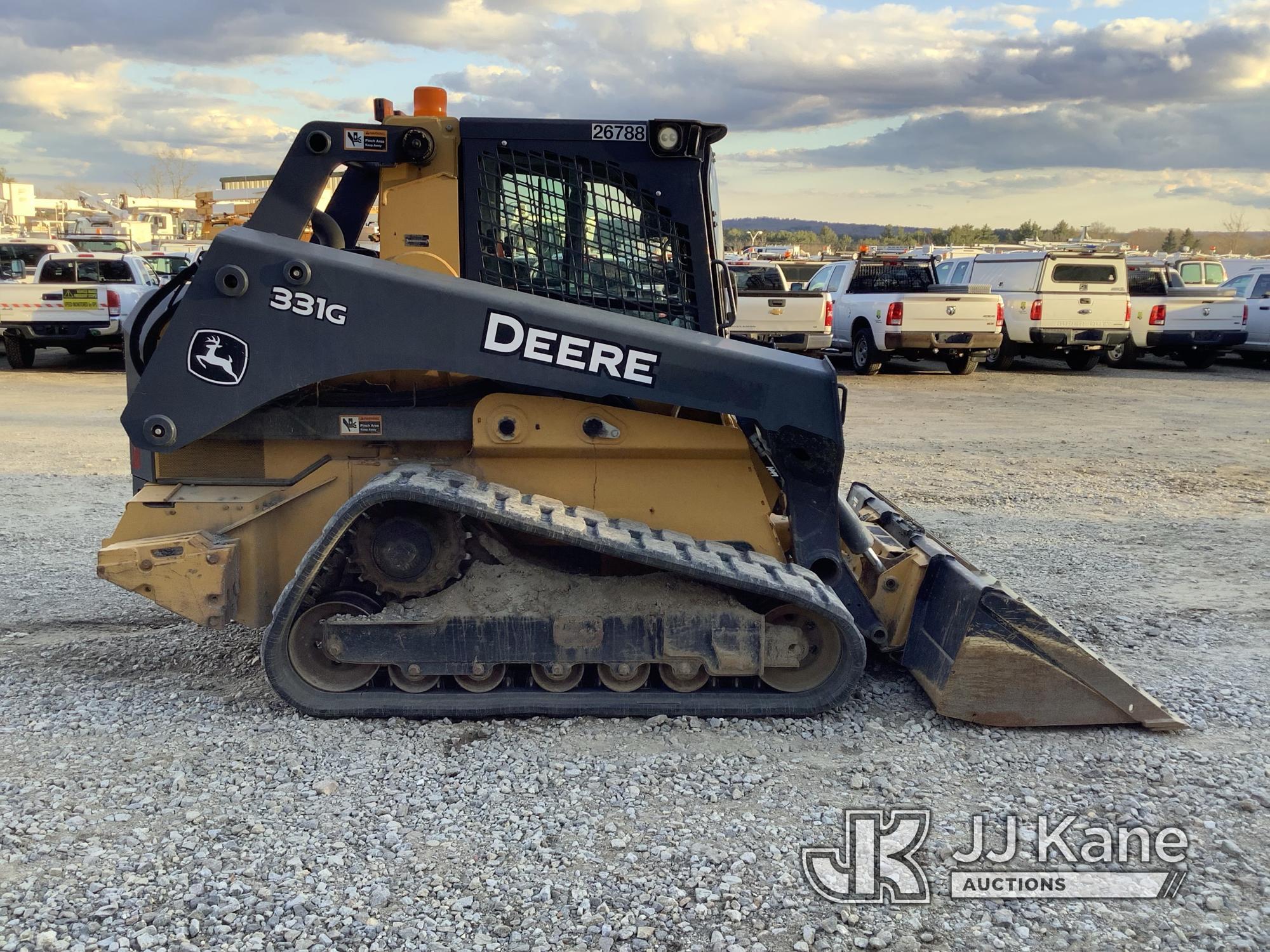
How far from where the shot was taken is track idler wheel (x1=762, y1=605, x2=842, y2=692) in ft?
14.6

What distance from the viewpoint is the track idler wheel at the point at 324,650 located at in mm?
4414

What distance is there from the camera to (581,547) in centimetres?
450

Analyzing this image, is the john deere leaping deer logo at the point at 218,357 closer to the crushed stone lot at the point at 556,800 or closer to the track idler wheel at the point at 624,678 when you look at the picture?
the crushed stone lot at the point at 556,800

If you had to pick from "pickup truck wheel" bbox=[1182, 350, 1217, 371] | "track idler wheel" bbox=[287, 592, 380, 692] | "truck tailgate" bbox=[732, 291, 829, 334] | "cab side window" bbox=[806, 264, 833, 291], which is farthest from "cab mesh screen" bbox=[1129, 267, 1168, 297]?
"track idler wheel" bbox=[287, 592, 380, 692]

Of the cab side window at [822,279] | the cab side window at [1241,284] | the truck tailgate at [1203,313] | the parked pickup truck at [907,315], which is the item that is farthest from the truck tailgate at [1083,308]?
the cab side window at [1241,284]

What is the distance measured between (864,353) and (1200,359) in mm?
7076

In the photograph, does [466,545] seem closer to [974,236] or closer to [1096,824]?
[1096,824]

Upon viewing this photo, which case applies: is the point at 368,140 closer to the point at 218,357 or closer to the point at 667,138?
the point at 218,357

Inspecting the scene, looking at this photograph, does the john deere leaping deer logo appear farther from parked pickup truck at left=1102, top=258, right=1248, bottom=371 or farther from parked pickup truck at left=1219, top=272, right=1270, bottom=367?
parked pickup truck at left=1219, top=272, right=1270, bottom=367

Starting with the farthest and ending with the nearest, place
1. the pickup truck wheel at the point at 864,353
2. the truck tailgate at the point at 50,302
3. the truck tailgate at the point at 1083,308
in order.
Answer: the truck tailgate at the point at 1083,308 → the pickup truck wheel at the point at 864,353 → the truck tailgate at the point at 50,302

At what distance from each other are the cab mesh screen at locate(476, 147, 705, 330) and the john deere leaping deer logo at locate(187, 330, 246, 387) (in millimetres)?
1052

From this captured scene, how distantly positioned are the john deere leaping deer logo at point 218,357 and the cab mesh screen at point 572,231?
1052 mm

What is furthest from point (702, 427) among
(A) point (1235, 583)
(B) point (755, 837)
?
(A) point (1235, 583)

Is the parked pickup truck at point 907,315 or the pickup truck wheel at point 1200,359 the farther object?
the pickup truck wheel at point 1200,359
